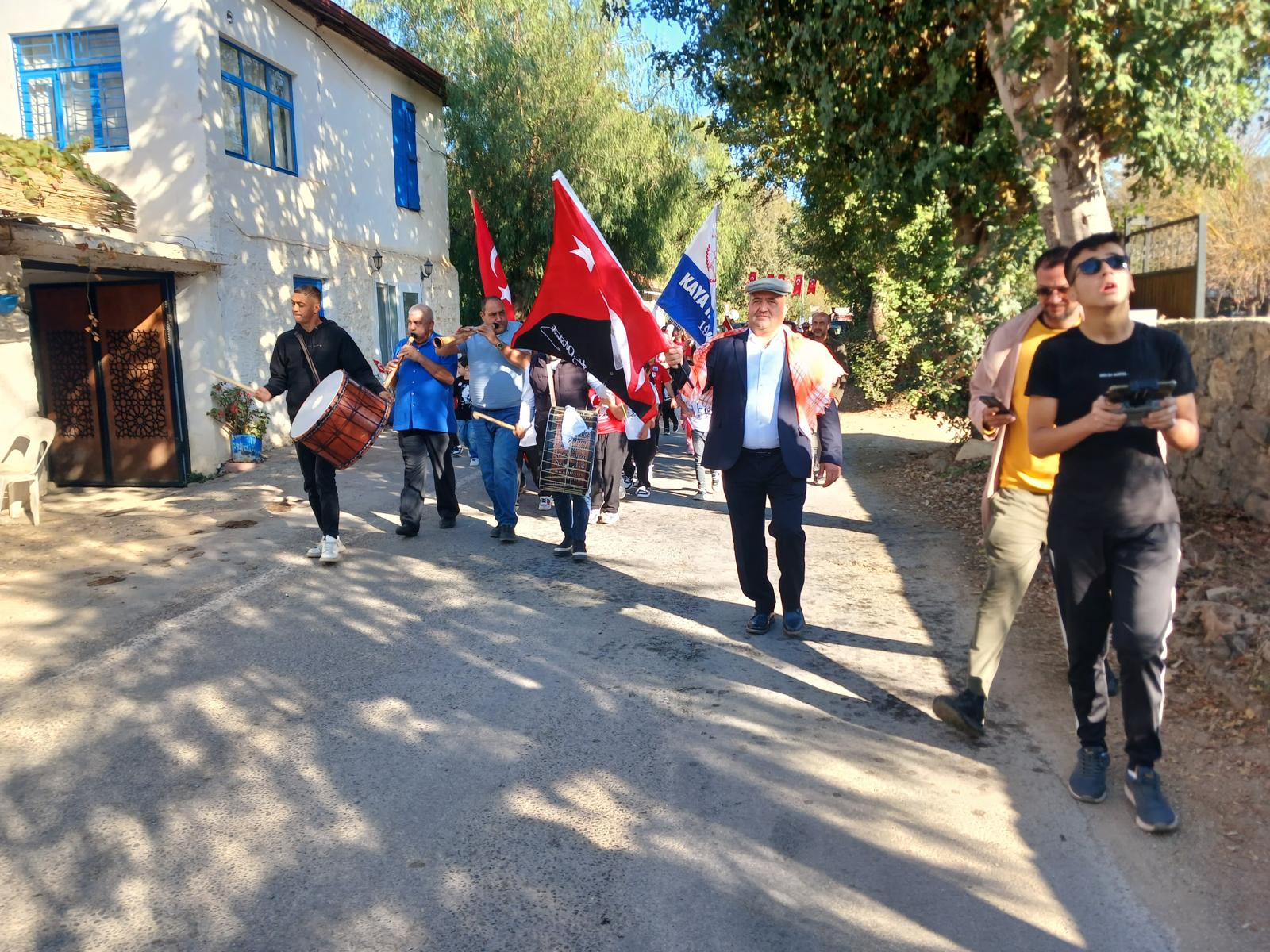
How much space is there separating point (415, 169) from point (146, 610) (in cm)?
1456

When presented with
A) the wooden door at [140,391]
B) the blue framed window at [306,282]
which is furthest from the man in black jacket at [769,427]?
the blue framed window at [306,282]

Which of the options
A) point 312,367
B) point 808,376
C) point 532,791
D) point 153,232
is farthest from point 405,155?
point 532,791

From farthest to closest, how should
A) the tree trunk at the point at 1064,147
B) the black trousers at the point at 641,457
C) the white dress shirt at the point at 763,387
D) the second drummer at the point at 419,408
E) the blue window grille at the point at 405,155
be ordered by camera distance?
the blue window grille at the point at 405,155
the black trousers at the point at 641,457
the second drummer at the point at 419,408
the tree trunk at the point at 1064,147
the white dress shirt at the point at 763,387

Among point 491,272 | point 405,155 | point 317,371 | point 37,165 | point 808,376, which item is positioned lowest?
point 808,376

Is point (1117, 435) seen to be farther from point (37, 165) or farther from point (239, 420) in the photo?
point (239, 420)

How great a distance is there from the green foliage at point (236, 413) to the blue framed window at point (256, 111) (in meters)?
3.12

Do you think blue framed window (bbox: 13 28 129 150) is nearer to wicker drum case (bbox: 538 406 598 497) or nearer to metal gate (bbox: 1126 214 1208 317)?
wicker drum case (bbox: 538 406 598 497)

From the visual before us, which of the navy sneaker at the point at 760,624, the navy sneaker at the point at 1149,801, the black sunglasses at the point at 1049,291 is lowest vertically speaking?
the navy sneaker at the point at 1149,801

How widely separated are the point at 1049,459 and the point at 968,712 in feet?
3.76

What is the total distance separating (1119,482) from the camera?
3.53m

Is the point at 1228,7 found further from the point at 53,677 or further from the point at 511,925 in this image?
the point at 53,677

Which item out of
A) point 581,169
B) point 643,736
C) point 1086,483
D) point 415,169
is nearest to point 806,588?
point 643,736

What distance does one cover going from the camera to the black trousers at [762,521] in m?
5.64

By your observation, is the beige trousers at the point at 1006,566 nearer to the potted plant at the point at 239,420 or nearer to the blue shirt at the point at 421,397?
the blue shirt at the point at 421,397
